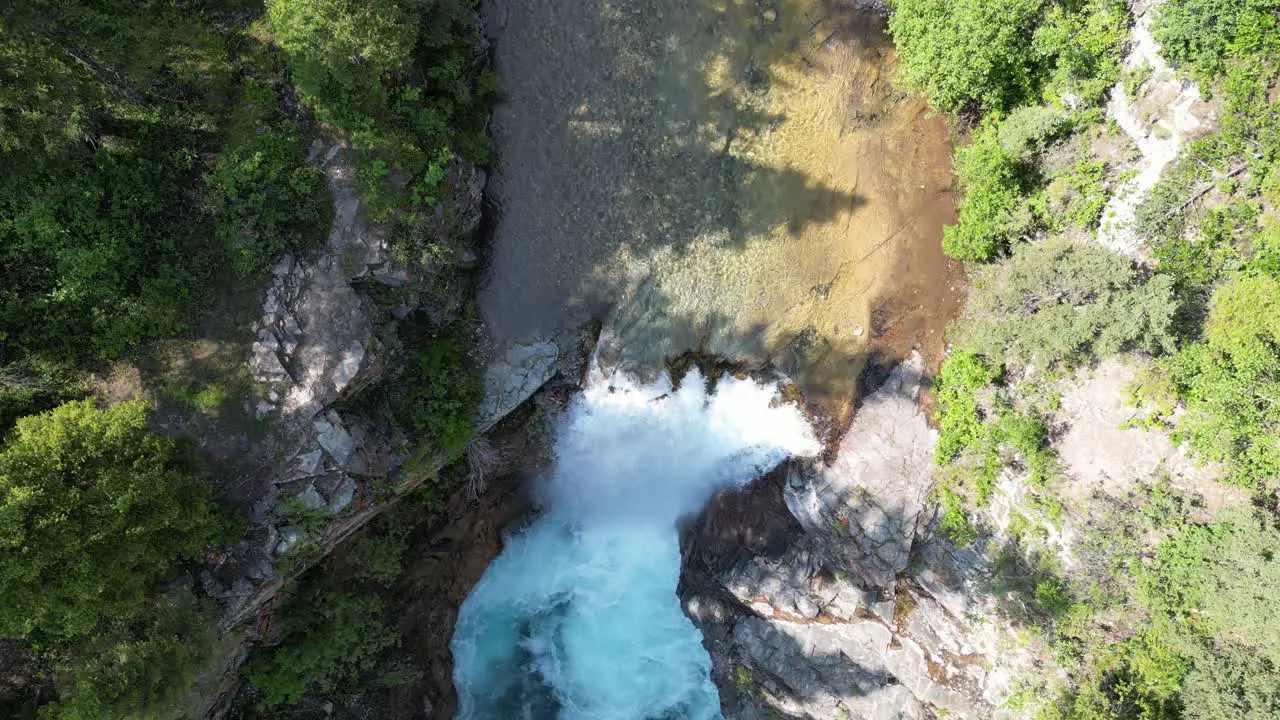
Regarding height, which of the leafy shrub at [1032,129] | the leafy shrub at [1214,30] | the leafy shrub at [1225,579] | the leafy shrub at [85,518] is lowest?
the leafy shrub at [85,518]

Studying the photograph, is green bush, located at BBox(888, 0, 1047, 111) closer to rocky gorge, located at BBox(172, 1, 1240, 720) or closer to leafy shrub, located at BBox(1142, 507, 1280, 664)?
rocky gorge, located at BBox(172, 1, 1240, 720)

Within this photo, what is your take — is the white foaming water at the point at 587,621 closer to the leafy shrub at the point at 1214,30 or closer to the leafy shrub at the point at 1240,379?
the leafy shrub at the point at 1240,379

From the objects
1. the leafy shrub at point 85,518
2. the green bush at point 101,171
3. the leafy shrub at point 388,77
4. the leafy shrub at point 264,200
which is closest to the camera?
the leafy shrub at point 85,518

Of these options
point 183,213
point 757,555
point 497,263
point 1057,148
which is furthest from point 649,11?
point 757,555

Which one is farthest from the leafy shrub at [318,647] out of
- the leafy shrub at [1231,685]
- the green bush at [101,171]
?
the leafy shrub at [1231,685]

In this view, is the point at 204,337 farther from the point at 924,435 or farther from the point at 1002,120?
the point at 1002,120

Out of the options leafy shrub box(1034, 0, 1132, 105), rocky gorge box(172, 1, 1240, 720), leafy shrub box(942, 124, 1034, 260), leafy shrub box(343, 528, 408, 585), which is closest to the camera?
leafy shrub box(1034, 0, 1132, 105)

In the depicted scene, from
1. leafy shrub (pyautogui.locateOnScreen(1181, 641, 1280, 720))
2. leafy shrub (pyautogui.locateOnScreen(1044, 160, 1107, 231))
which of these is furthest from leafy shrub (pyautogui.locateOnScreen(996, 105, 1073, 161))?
leafy shrub (pyautogui.locateOnScreen(1181, 641, 1280, 720))

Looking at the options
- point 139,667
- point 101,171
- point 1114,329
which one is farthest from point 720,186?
point 139,667
